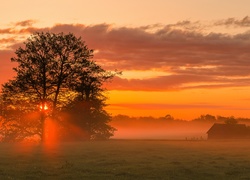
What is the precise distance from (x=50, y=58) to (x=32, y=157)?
30.7m

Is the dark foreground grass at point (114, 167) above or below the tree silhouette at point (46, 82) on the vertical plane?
below

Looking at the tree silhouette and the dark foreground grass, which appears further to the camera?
the tree silhouette

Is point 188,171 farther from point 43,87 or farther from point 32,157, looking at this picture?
point 43,87

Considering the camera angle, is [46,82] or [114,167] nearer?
[114,167]

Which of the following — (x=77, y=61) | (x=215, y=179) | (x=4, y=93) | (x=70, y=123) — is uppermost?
(x=77, y=61)

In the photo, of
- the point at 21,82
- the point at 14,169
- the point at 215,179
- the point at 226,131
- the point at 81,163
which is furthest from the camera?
the point at 226,131

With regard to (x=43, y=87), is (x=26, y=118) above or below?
below

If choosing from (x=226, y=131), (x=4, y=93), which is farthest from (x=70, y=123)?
(x=226, y=131)

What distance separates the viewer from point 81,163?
133 ft

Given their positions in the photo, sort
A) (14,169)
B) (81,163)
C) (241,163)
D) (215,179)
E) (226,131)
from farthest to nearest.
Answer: (226,131) → (241,163) → (81,163) → (14,169) → (215,179)

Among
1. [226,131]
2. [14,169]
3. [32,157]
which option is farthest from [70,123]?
[226,131]

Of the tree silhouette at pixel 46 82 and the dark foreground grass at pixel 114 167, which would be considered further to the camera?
the tree silhouette at pixel 46 82

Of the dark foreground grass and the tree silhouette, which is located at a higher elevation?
the tree silhouette

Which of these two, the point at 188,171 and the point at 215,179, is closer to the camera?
the point at 215,179
